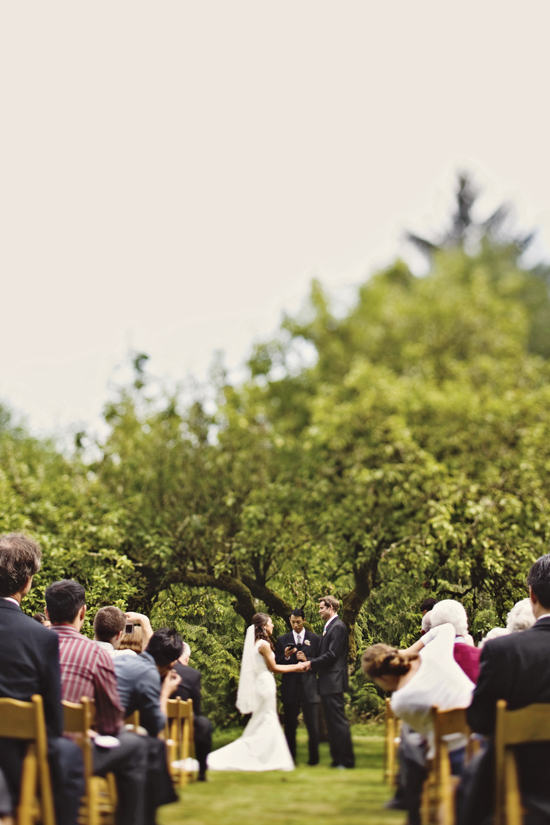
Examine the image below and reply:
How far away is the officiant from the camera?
5.57 m

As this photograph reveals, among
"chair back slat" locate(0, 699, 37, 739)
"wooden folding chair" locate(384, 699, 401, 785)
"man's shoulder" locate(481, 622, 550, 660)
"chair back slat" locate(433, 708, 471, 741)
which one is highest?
"man's shoulder" locate(481, 622, 550, 660)

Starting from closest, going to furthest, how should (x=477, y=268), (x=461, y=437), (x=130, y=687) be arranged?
(x=130, y=687)
(x=461, y=437)
(x=477, y=268)

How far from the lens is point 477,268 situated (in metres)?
26.5

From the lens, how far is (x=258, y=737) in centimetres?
563

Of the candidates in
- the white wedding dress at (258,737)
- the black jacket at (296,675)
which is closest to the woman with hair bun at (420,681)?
the white wedding dress at (258,737)

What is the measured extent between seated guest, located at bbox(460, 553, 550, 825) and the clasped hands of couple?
2.79 meters

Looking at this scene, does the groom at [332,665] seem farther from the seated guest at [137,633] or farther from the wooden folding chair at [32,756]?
the wooden folding chair at [32,756]

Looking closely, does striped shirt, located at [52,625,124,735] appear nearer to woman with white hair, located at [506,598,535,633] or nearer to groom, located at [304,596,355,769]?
woman with white hair, located at [506,598,535,633]

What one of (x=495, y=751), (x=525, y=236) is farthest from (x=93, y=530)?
(x=525, y=236)

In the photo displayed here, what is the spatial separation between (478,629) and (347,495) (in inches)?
140

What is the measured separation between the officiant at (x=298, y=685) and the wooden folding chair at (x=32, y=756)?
2.67 metres

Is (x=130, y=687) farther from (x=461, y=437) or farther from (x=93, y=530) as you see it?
(x=461, y=437)

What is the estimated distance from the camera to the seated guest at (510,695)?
9.60ft

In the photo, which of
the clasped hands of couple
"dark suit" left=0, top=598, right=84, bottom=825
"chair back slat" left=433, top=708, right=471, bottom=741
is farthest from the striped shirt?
the clasped hands of couple
